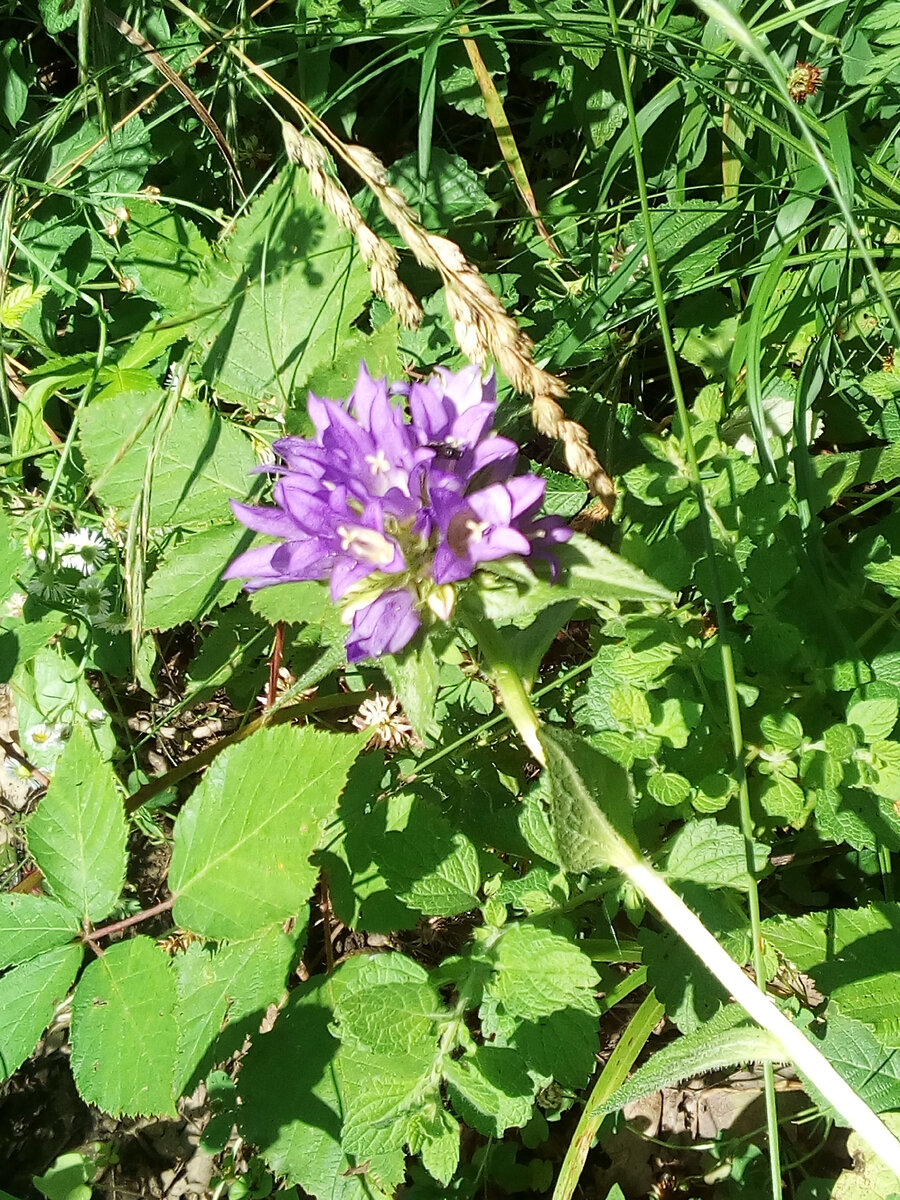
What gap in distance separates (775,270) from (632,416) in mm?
455

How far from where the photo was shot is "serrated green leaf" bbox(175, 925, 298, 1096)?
2.10 meters

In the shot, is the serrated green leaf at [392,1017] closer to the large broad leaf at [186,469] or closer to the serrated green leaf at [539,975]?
the serrated green leaf at [539,975]

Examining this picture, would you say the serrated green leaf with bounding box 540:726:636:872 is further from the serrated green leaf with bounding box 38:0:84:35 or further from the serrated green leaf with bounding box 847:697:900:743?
the serrated green leaf with bounding box 38:0:84:35

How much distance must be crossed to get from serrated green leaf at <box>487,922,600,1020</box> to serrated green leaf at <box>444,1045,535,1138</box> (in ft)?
0.31

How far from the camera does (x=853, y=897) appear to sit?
7.80 feet

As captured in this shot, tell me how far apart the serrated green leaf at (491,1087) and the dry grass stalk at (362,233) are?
1432 millimetres

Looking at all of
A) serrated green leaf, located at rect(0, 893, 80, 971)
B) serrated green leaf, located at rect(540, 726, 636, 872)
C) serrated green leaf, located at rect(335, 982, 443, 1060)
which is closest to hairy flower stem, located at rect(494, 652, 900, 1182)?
serrated green leaf, located at rect(540, 726, 636, 872)

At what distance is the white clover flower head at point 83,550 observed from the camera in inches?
104

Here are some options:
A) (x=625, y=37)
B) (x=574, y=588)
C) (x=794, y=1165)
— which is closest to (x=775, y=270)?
(x=625, y=37)

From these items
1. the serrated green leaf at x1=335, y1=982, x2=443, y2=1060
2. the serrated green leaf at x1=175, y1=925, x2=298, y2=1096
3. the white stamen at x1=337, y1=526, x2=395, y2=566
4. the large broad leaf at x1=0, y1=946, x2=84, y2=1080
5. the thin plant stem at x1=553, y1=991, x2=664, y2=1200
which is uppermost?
the white stamen at x1=337, y1=526, x2=395, y2=566

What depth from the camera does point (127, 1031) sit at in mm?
1850

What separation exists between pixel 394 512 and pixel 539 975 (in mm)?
924

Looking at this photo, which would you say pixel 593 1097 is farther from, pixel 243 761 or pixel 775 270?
pixel 775 270

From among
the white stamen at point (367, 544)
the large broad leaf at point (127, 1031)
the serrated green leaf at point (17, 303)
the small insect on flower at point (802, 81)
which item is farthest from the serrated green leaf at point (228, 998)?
the small insect on flower at point (802, 81)
